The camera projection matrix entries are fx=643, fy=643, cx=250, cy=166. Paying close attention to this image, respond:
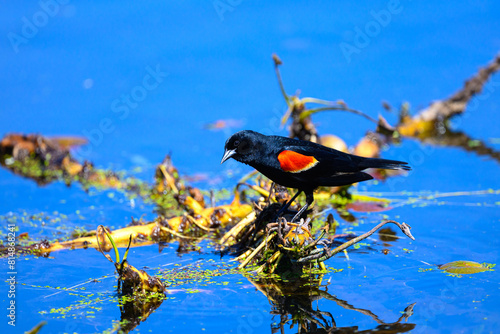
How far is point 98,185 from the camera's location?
653 centimetres

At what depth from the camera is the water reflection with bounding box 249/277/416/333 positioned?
3404mm

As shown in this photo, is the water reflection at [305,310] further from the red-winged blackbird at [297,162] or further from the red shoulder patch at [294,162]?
the red shoulder patch at [294,162]

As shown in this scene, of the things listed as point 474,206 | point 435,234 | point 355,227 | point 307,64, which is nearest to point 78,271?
point 355,227

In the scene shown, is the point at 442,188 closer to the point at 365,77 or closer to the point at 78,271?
the point at 365,77

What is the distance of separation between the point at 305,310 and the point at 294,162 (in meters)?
1.11

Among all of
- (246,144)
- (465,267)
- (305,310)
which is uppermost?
(246,144)

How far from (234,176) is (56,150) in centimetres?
197

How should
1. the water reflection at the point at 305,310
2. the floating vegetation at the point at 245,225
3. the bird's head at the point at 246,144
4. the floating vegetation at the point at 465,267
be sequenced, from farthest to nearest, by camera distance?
the bird's head at the point at 246,144 → the floating vegetation at the point at 465,267 → the floating vegetation at the point at 245,225 → the water reflection at the point at 305,310

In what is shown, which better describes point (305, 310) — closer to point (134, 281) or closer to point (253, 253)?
point (253, 253)

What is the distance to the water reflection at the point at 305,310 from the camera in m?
3.40

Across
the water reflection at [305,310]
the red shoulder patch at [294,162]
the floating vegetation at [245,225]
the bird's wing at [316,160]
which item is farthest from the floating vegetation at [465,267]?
the red shoulder patch at [294,162]

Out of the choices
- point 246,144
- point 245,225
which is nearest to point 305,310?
point 245,225

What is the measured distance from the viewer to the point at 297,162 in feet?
14.4

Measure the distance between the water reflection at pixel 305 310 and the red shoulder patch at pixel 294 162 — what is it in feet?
2.48
